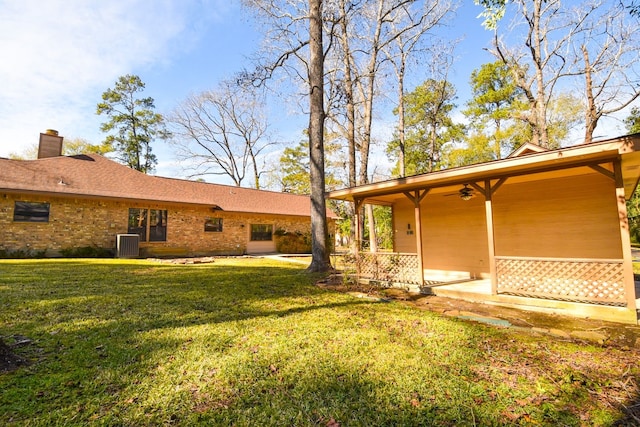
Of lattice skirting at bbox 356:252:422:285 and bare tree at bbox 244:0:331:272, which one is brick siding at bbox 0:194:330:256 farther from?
lattice skirting at bbox 356:252:422:285

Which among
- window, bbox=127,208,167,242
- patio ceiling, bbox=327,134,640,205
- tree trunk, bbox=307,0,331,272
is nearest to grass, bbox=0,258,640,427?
patio ceiling, bbox=327,134,640,205

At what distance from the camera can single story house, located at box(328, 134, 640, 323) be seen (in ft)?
16.1

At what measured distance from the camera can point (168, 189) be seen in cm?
1634

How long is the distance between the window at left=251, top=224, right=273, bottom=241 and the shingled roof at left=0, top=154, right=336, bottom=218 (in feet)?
3.77

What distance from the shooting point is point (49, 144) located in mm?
15000

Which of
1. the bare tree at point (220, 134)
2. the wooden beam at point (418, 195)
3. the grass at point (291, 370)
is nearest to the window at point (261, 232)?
the bare tree at point (220, 134)

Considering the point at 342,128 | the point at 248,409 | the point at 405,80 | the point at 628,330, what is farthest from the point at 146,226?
the point at 628,330

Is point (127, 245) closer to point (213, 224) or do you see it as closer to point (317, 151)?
point (213, 224)

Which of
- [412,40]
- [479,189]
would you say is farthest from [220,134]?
[479,189]

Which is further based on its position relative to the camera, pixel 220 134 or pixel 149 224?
pixel 220 134

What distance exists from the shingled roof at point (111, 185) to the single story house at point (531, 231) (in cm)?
1082

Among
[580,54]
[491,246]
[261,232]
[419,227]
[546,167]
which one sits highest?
[580,54]

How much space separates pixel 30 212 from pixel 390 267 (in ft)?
48.0

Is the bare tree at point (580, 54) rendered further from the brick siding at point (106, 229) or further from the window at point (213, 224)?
the window at point (213, 224)
